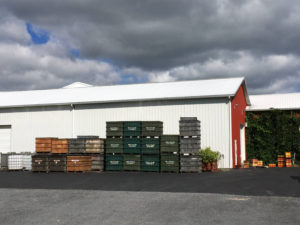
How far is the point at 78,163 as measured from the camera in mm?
18703

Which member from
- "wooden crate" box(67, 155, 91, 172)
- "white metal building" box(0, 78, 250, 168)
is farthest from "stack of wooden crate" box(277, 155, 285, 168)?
"wooden crate" box(67, 155, 91, 172)

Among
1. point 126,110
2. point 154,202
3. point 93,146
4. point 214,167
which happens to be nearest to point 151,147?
point 93,146

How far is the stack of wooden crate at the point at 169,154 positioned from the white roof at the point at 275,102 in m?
10.1

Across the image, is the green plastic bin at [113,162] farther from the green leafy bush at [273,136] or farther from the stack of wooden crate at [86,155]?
the green leafy bush at [273,136]

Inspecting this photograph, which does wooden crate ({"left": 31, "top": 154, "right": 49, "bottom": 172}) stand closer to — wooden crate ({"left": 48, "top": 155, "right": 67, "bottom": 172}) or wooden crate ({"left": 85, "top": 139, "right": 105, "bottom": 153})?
wooden crate ({"left": 48, "top": 155, "right": 67, "bottom": 172})

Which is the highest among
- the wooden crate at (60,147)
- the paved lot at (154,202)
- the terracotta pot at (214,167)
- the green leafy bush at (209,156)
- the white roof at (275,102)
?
the white roof at (275,102)

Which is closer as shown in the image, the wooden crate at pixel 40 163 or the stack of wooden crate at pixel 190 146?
the stack of wooden crate at pixel 190 146

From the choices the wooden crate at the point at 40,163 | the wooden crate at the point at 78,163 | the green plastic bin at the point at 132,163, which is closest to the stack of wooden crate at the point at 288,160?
the green plastic bin at the point at 132,163

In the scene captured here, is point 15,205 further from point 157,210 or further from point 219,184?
point 219,184

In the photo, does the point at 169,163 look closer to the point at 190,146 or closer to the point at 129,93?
the point at 190,146

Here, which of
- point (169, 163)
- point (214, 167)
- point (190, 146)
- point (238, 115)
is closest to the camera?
point (190, 146)

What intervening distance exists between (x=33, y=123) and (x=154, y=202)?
55.4 feet

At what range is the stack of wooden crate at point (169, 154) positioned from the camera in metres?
17.7

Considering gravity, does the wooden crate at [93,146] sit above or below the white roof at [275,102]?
below
